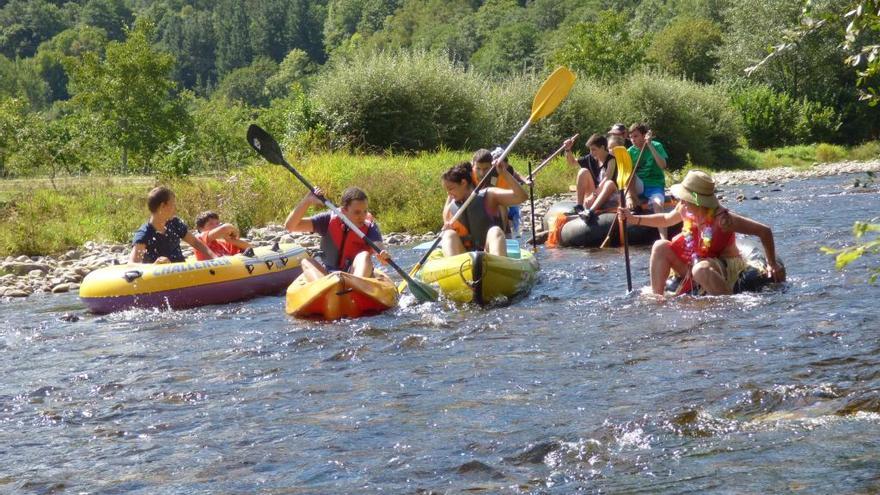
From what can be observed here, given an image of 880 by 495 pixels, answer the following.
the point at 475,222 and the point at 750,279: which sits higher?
the point at 475,222

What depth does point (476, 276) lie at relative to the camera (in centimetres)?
850

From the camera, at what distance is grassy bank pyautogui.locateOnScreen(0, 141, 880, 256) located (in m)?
14.9

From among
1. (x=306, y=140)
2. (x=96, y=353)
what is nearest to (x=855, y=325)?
(x=96, y=353)

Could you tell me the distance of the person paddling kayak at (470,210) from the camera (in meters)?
9.19

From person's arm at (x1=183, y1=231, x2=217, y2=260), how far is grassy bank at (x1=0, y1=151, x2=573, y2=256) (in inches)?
204

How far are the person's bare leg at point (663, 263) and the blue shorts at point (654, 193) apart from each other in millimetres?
4187

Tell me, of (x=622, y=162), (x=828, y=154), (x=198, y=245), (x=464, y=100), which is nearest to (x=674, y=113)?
(x=828, y=154)

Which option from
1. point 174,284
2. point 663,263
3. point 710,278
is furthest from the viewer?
point 174,284

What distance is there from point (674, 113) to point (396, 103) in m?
10.5

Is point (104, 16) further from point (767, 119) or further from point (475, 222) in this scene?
point (475, 222)

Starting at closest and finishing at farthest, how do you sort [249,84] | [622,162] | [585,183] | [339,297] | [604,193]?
1. [339,297]
2. [622,162]
3. [604,193]
4. [585,183]
5. [249,84]

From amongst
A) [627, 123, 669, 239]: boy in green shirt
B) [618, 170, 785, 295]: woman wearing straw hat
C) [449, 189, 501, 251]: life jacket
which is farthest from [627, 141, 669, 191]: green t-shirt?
[618, 170, 785, 295]: woman wearing straw hat

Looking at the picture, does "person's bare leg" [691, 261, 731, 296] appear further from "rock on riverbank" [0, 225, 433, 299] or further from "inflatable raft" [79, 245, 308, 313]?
"rock on riverbank" [0, 225, 433, 299]

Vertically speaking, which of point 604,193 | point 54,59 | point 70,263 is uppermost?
point 54,59
